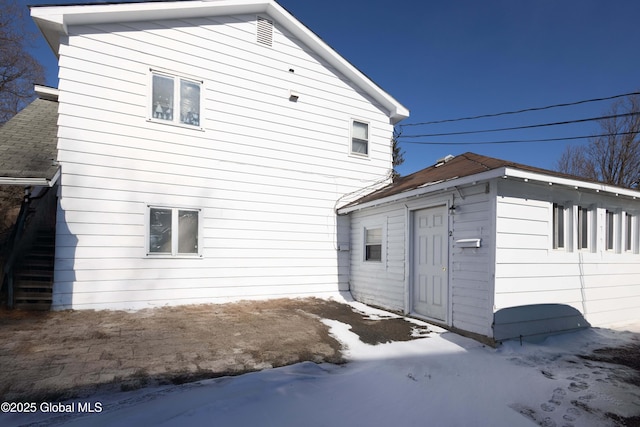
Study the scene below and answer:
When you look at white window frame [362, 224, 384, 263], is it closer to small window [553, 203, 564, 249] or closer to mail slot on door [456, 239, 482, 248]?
mail slot on door [456, 239, 482, 248]

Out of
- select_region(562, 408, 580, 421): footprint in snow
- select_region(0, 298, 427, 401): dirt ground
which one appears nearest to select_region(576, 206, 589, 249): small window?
select_region(0, 298, 427, 401): dirt ground

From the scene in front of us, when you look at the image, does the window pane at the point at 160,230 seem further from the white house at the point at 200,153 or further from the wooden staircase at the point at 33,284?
the wooden staircase at the point at 33,284

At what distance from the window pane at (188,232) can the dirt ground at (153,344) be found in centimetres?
130

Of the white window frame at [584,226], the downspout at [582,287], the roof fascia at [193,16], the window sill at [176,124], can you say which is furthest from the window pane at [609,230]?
the window sill at [176,124]

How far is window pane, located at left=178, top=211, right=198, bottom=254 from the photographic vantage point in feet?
24.8

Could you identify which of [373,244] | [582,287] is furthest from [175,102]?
[582,287]

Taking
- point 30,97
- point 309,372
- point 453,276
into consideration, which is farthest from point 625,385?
point 30,97

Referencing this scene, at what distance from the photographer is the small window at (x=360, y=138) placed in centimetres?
1020

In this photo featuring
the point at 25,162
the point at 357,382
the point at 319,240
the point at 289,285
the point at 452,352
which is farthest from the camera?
the point at 319,240

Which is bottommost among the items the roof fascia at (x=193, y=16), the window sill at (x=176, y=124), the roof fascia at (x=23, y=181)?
the roof fascia at (x=23, y=181)

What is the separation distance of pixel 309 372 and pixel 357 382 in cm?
63

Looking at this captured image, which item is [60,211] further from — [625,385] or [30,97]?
[30,97]

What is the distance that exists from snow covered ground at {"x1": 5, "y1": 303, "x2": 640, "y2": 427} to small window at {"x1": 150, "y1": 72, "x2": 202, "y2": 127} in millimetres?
5993

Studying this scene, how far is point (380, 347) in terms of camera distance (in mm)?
5359
